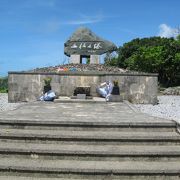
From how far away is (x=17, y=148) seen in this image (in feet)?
19.7

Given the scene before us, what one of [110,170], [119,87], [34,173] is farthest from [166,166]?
[119,87]

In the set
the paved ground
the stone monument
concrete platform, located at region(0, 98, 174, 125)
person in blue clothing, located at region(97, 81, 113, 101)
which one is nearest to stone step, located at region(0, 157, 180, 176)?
concrete platform, located at region(0, 98, 174, 125)

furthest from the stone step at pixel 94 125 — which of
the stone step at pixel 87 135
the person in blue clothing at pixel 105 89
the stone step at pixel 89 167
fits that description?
the person in blue clothing at pixel 105 89

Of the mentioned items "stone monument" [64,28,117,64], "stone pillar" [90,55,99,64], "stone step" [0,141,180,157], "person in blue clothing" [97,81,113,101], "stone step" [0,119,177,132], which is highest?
"stone monument" [64,28,117,64]

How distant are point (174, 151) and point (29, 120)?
2.68m

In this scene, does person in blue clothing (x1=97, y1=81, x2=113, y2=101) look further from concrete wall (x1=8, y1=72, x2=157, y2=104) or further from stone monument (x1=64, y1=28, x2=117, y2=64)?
stone monument (x1=64, y1=28, x2=117, y2=64)

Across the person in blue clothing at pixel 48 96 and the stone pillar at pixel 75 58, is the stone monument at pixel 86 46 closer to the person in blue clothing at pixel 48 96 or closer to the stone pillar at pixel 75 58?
the stone pillar at pixel 75 58

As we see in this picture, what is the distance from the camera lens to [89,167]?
556cm

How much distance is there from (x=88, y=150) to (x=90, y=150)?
0.03m

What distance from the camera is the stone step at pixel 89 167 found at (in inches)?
215

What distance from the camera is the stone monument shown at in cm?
1919

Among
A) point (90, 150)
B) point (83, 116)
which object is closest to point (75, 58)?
point (83, 116)

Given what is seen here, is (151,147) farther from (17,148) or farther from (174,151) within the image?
(17,148)

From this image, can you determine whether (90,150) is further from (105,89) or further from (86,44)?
(86,44)
